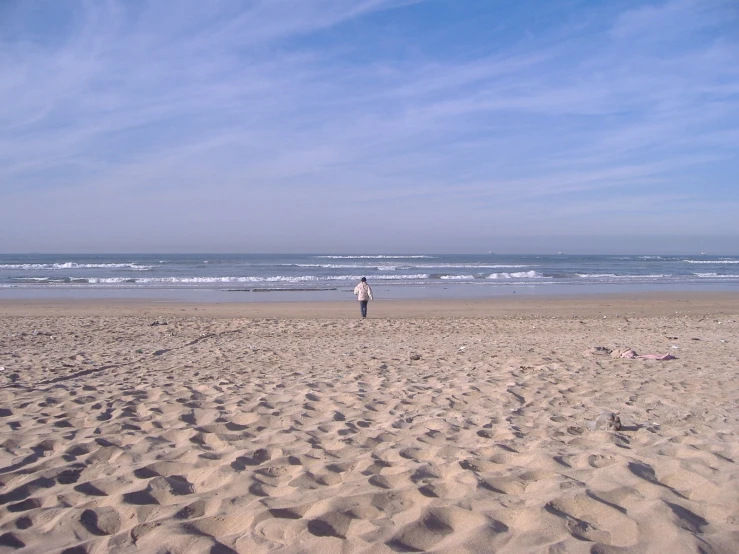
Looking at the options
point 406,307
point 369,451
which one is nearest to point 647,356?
point 369,451

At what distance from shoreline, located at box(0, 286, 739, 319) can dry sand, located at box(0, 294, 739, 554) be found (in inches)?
330

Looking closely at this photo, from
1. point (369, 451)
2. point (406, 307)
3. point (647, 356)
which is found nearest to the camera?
point (369, 451)

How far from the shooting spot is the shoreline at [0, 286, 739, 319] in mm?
18156

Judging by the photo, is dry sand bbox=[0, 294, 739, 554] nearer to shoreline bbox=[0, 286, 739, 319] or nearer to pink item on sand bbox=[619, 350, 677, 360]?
pink item on sand bbox=[619, 350, 677, 360]

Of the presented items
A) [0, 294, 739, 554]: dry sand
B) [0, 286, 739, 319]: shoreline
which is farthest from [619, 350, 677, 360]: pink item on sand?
[0, 286, 739, 319]: shoreline

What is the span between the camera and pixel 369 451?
168 inches

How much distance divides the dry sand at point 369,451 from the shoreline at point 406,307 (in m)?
8.38

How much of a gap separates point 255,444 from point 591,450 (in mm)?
2552

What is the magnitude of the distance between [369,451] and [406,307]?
1648 centimetres

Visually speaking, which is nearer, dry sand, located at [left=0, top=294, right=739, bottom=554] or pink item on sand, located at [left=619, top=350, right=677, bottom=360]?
dry sand, located at [left=0, top=294, right=739, bottom=554]

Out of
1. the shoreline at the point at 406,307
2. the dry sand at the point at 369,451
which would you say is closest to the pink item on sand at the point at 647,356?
the dry sand at the point at 369,451

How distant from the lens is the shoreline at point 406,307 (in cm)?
1816

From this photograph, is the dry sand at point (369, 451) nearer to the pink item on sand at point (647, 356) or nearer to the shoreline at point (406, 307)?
the pink item on sand at point (647, 356)

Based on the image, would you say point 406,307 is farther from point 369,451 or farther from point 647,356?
point 369,451
